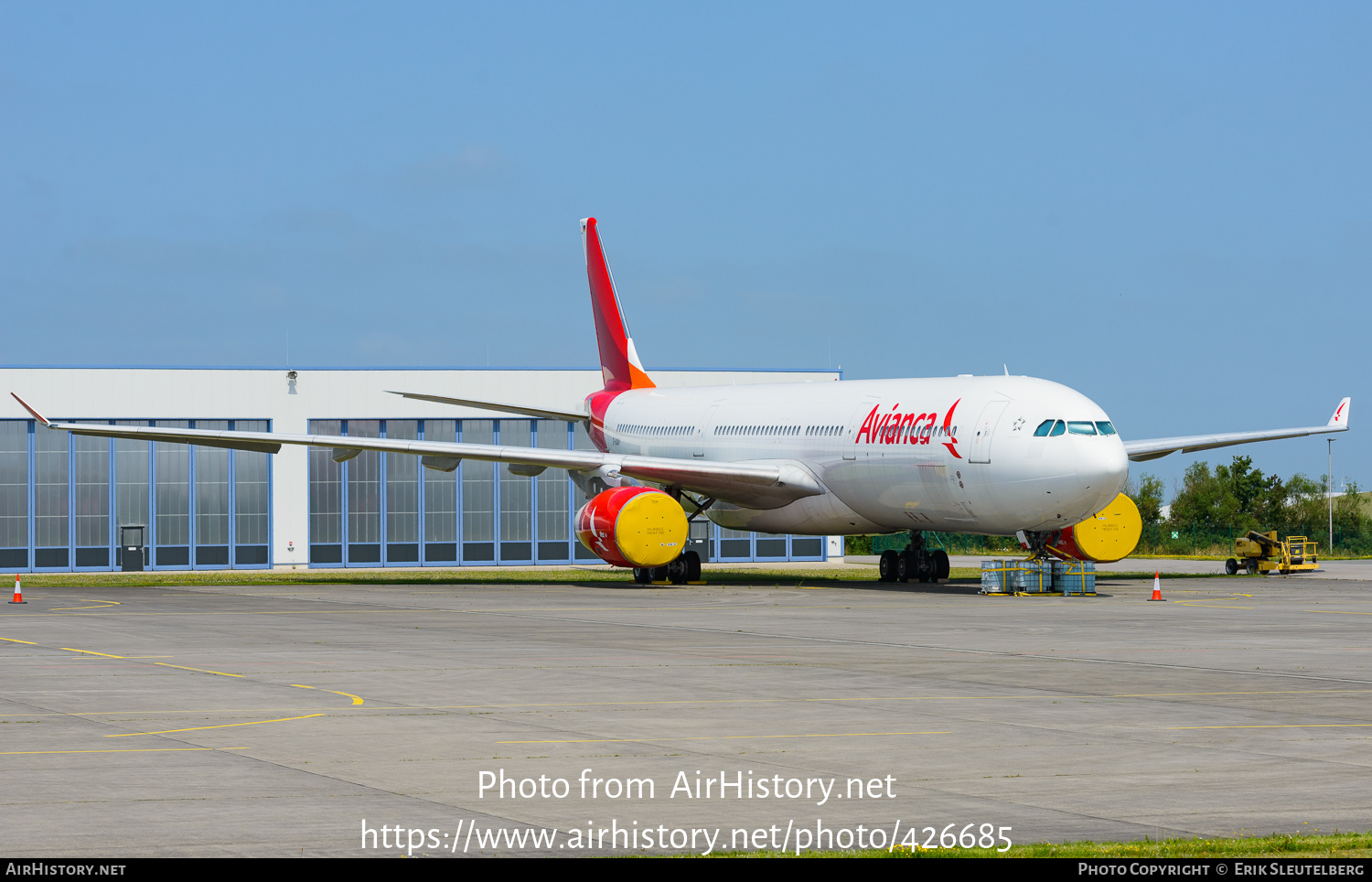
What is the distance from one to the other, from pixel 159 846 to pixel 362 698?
22.6 ft

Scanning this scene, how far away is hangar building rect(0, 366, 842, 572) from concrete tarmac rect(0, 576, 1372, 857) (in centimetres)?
2924

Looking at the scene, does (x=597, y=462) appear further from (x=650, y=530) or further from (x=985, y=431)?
(x=985, y=431)

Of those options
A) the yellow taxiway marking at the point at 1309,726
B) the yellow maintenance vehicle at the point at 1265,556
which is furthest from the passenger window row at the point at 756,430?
the yellow taxiway marking at the point at 1309,726

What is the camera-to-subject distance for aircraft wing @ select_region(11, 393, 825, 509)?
1491 inches

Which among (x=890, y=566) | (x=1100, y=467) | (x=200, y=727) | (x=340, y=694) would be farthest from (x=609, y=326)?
(x=200, y=727)

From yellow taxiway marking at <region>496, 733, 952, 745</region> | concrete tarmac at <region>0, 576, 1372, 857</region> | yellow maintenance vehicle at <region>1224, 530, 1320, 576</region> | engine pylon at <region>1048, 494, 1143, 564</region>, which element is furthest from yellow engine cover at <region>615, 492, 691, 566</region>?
yellow taxiway marking at <region>496, 733, 952, 745</region>

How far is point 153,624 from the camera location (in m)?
25.6

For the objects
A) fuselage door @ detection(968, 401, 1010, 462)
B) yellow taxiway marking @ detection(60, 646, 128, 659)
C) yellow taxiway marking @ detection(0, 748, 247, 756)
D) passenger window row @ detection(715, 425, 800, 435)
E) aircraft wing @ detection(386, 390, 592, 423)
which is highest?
aircraft wing @ detection(386, 390, 592, 423)

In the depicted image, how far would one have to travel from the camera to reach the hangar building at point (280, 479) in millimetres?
53031

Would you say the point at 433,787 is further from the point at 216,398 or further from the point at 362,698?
the point at 216,398

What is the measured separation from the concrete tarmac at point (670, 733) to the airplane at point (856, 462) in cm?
680

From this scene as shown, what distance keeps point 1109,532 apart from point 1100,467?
21.6ft

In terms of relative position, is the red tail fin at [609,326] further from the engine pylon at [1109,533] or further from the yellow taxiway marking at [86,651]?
the yellow taxiway marking at [86,651]

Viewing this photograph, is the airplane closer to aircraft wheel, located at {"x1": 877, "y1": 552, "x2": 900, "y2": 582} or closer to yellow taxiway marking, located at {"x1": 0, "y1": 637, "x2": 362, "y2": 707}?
aircraft wheel, located at {"x1": 877, "y1": 552, "x2": 900, "y2": 582}
